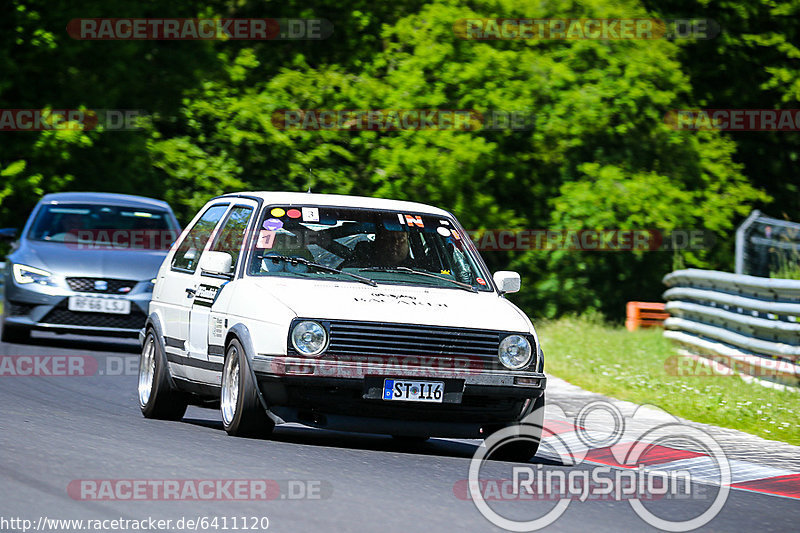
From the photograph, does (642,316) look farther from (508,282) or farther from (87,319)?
(508,282)

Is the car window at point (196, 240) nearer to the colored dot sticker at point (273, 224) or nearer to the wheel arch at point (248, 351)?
the colored dot sticker at point (273, 224)

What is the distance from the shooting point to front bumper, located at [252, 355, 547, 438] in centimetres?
896

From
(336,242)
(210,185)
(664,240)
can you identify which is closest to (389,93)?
(210,185)

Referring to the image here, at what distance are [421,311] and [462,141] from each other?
1952cm

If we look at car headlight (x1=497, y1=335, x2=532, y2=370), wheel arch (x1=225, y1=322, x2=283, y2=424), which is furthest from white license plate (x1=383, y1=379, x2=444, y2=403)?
wheel arch (x1=225, y1=322, x2=283, y2=424)

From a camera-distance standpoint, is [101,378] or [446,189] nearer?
[101,378]

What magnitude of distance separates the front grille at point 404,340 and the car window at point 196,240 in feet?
7.12

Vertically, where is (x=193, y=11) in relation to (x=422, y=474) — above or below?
above

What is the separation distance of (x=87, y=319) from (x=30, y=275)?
84 centimetres

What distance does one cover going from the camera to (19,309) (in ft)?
52.0

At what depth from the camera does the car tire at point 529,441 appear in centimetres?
956

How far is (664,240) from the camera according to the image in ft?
96.3

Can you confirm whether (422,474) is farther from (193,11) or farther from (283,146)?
(193,11)

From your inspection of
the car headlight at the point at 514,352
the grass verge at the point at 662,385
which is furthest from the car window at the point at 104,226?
the car headlight at the point at 514,352
